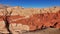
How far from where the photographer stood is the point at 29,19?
7.13m

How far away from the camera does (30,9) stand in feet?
24.4

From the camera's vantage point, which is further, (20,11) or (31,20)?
(20,11)

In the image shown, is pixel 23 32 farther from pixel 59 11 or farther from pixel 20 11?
pixel 59 11

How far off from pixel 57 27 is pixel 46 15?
2.03 ft

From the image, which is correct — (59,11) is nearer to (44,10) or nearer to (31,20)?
(44,10)

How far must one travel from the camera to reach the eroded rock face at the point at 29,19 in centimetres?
687

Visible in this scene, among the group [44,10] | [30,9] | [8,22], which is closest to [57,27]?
[44,10]

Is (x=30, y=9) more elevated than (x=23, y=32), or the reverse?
(x=30, y=9)

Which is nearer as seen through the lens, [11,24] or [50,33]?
[50,33]

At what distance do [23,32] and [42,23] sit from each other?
2.33 feet

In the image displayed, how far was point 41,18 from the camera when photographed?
6.97 metres

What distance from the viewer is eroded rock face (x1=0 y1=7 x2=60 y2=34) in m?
6.87

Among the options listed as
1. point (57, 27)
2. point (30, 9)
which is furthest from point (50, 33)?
point (30, 9)

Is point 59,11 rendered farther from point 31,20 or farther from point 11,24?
point 11,24
